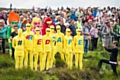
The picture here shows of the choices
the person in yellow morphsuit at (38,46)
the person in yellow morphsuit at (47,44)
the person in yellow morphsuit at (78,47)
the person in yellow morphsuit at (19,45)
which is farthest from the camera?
the person in yellow morphsuit at (78,47)

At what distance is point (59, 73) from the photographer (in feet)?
62.5

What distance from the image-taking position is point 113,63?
1991 centimetres

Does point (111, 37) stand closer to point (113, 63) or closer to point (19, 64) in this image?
point (113, 63)

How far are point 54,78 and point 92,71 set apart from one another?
285cm

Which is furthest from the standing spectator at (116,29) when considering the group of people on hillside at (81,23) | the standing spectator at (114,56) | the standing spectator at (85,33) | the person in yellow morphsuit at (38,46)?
the person in yellow morphsuit at (38,46)

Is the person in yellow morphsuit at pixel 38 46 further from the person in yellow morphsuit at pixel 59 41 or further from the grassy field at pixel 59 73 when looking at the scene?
the person in yellow morphsuit at pixel 59 41

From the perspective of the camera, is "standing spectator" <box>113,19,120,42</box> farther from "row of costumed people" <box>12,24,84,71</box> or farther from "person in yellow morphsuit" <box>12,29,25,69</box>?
"person in yellow morphsuit" <box>12,29,25,69</box>

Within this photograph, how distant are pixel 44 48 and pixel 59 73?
4.65 ft

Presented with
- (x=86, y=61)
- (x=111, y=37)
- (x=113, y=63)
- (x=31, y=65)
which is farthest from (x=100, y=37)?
(x=31, y=65)

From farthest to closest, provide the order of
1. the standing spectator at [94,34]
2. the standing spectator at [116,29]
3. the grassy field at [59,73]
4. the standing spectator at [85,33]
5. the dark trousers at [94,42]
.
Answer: the standing spectator at [116,29], the dark trousers at [94,42], the standing spectator at [94,34], the standing spectator at [85,33], the grassy field at [59,73]

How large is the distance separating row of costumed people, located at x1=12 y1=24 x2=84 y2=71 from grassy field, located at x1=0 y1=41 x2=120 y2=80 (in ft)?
1.17

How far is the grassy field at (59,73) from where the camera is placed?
1808 centimetres

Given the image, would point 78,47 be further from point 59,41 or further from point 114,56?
point 114,56

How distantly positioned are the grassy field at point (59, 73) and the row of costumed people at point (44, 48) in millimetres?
357
